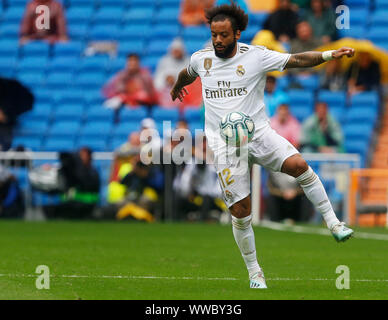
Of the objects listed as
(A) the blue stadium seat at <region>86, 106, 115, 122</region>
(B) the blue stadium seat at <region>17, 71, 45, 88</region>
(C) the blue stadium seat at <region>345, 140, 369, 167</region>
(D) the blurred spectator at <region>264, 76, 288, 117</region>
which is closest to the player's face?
(D) the blurred spectator at <region>264, 76, 288, 117</region>

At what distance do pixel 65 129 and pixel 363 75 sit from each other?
6.14 meters

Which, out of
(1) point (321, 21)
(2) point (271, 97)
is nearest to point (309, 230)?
(2) point (271, 97)

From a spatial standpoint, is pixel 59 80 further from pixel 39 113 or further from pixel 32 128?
pixel 32 128

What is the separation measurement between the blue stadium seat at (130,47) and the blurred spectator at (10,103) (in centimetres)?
280

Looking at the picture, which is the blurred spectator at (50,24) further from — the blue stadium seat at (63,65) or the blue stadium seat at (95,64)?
the blue stadium seat at (95,64)

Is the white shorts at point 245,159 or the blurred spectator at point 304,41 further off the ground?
the blurred spectator at point 304,41

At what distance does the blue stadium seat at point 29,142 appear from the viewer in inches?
797

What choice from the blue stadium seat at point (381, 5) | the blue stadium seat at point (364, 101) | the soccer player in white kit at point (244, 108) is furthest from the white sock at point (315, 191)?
the blue stadium seat at point (381, 5)

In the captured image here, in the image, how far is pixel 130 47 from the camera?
22.8m

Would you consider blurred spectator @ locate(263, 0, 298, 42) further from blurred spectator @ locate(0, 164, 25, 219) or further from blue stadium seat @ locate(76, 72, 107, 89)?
blurred spectator @ locate(0, 164, 25, 219)

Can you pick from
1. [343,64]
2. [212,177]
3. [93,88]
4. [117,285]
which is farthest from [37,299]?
[93,88]

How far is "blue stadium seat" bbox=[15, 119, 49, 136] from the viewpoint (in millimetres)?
20609

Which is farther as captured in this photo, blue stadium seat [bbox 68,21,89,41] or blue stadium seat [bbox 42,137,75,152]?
blue stadium seat [bbox 68,21,89,41]

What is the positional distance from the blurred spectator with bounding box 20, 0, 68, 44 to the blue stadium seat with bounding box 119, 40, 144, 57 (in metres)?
1.40
